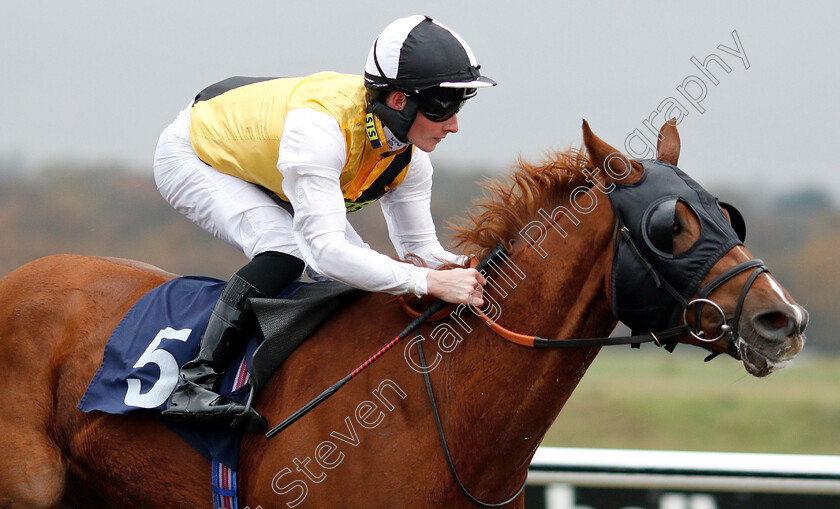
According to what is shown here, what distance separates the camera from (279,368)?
8.84 ft

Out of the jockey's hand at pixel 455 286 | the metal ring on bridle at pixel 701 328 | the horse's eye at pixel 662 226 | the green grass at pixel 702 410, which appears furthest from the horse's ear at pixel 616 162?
the green grass at pixel 702 410

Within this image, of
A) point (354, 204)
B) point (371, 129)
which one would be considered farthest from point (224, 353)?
point (371, 129)

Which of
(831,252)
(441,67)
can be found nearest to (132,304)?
(441,67)

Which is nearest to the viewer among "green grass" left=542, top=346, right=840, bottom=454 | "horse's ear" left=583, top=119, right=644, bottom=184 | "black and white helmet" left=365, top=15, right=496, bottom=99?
"horse's ear" left=583, top=119, right=644, bottom=184

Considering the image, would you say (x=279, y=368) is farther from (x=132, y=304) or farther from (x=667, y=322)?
(x=667, y=322)

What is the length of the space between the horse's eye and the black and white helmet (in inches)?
27.0

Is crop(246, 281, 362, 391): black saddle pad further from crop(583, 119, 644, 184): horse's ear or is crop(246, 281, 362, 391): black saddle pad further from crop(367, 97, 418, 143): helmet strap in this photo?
crop(583, 119, 644, 184): horse's ear

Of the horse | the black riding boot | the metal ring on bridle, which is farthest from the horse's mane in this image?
the black riding boot

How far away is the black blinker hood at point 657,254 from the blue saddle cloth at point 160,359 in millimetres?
1181

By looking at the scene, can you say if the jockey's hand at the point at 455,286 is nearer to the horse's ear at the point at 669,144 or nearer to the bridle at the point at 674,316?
the bridle at the point at 674,316

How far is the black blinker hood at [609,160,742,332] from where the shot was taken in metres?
2.21

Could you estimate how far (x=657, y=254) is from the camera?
7.36 ft

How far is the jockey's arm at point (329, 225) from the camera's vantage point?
8.12ft

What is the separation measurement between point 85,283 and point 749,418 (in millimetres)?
7406
